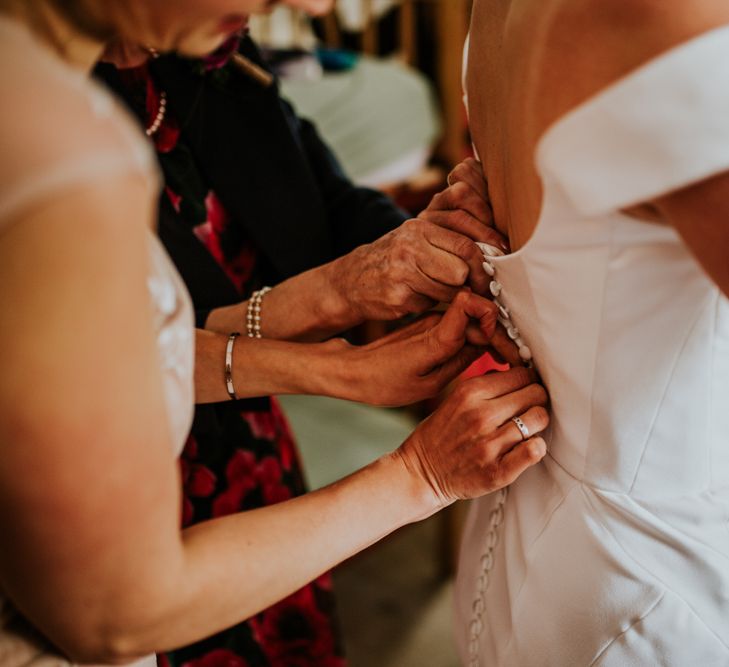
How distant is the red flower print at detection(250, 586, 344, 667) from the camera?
111cm

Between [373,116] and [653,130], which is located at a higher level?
[653,130]

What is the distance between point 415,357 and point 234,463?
36 cm

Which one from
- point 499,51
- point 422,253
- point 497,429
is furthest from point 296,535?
point 499,51

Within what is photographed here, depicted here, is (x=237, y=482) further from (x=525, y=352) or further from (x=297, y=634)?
(x=525, y=352)

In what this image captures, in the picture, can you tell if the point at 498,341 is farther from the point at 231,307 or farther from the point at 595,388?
the point at 231,307

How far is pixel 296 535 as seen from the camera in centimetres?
66

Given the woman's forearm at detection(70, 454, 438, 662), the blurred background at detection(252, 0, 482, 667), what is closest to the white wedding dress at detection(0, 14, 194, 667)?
the woman's forearm at detection(70, 454, 438, 662)

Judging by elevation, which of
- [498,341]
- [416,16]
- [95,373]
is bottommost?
[416,16]

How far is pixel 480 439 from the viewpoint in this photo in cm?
73

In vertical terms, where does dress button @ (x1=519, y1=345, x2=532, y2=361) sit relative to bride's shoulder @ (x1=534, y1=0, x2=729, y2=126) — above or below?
below

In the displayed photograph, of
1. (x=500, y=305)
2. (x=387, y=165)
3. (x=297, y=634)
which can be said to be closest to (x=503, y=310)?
(x=500, y=305)

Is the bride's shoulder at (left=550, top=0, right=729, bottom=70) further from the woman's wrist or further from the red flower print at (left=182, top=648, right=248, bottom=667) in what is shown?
the red flower print at (left=182, top=648, right=248, bottom=667)

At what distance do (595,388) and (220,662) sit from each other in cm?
68

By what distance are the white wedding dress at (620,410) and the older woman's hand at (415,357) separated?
0.18 feet
